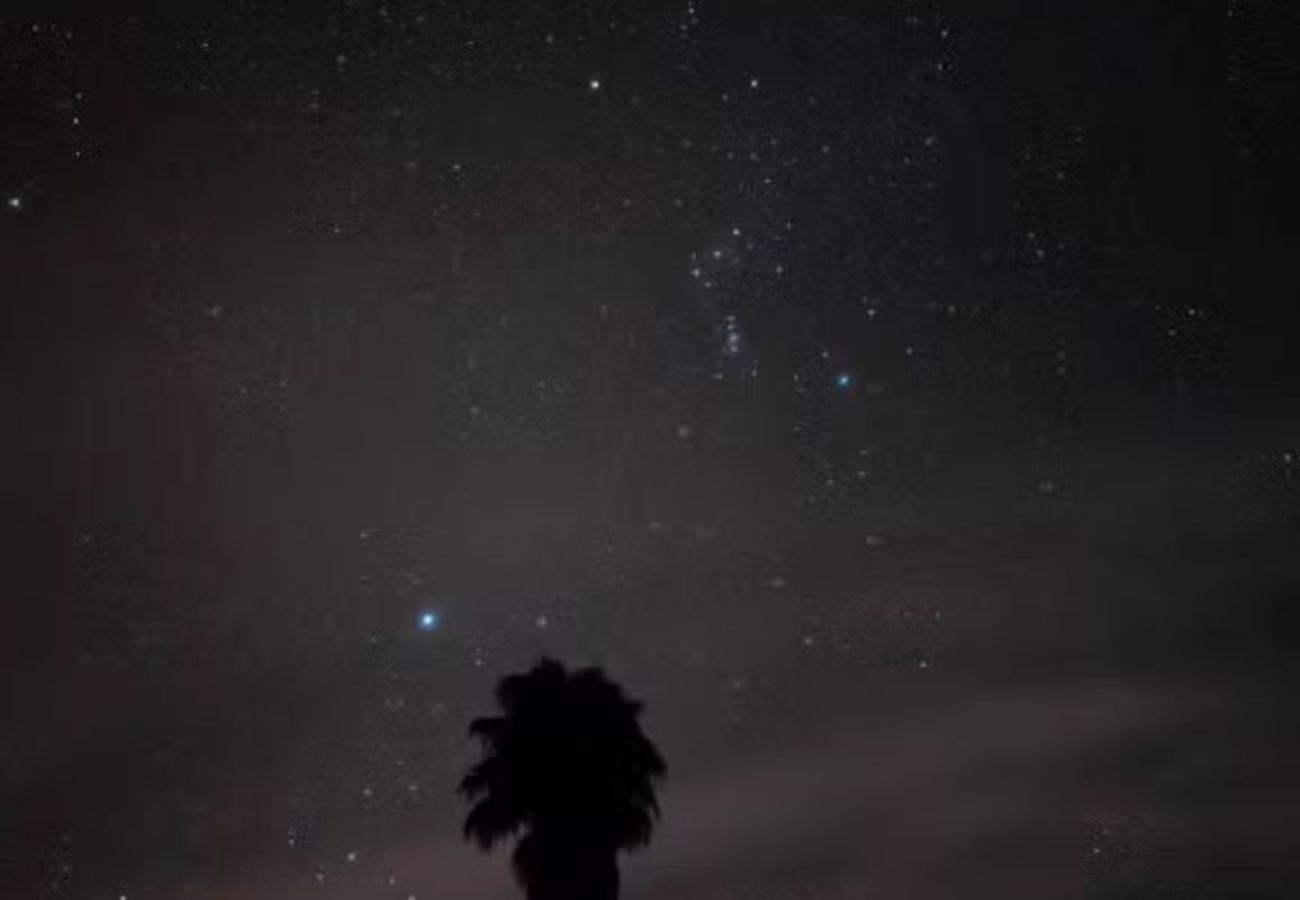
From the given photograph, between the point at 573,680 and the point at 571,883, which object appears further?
the point at 573,680

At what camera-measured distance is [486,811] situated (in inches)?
1129

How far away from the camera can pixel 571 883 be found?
27.6 metres

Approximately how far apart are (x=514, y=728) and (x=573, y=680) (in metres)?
1.18

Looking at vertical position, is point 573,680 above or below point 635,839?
above

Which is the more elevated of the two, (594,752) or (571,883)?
(594,752)

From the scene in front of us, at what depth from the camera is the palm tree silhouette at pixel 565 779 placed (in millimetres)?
28047

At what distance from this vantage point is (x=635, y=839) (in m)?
28.8

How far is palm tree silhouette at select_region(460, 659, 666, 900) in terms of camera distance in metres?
28.0

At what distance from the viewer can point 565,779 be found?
93.7 feet

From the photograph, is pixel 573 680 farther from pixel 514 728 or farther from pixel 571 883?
pixel 571 883

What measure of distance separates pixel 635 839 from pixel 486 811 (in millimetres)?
2280

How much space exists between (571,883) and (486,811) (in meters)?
1.90

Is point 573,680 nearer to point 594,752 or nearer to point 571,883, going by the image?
point 594,752

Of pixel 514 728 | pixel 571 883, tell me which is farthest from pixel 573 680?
pixel 571 883
